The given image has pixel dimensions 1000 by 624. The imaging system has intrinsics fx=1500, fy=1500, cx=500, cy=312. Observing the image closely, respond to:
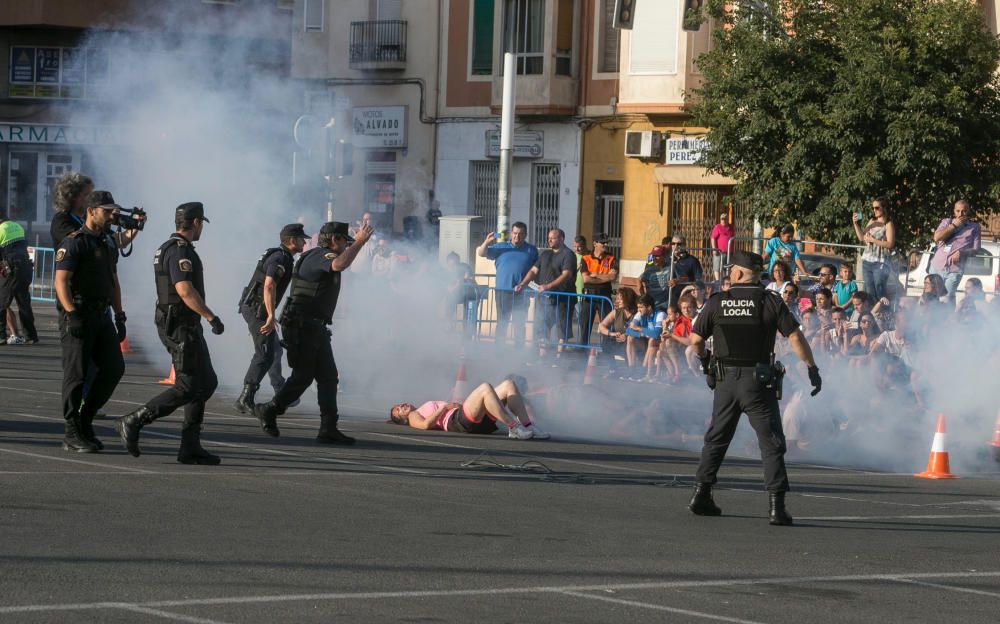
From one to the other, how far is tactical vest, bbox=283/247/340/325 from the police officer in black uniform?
65 centimetres

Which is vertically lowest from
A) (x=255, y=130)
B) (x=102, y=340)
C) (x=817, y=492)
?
(x=817, y=492)

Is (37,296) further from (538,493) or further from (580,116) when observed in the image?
(538,493)

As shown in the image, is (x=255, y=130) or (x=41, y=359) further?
(x=255, y=130)

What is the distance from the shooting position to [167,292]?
408 inches

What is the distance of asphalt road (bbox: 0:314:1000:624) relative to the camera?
652 centimetres

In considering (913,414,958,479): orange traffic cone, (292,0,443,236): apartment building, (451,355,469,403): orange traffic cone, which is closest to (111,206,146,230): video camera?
(451,355,469,403): orange traffic cone

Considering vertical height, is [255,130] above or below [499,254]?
above

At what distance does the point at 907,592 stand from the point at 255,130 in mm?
16205

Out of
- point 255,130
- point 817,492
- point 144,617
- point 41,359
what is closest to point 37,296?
point 255,130

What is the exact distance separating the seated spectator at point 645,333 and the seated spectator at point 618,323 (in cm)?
9

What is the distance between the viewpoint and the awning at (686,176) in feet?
103

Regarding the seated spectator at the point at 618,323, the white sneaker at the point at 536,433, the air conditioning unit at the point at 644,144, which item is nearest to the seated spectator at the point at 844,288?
the seated spectator at the point at 618,323

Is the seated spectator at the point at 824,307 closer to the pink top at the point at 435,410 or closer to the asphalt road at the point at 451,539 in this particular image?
the asphalt road at the point at 451,539

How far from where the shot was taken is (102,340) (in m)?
10.5
